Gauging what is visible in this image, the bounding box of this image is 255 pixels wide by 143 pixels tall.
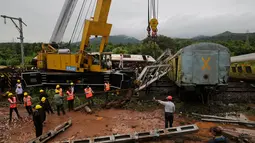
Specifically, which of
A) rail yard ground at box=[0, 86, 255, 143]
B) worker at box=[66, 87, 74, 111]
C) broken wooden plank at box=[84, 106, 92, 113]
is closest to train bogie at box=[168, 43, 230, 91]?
rail yard ground at box=[0, 86, 255, 143]

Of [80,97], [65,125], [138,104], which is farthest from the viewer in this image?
[80,97]

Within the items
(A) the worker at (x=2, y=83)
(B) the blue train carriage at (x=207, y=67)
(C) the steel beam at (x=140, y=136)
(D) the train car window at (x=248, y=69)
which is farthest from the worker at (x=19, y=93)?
(D) the train car window at (x=248, y=69)

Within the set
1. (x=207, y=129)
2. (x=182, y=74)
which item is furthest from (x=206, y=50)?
(x=207, y=129)

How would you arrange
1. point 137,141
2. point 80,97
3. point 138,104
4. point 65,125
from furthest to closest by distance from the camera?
point 80,97 → point 138,104 → point 65,125 → point 137,141

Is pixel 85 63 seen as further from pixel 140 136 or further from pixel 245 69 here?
pixel 245 69

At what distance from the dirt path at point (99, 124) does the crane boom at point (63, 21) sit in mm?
8274

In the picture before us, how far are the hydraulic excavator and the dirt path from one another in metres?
3.66

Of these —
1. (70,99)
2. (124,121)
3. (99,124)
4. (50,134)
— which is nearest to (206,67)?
(124,121)

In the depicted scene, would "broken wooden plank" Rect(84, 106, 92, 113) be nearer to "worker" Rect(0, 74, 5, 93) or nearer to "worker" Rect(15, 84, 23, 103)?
"worker" Rect(15, 84, 23, 103)

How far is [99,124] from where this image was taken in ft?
27.4

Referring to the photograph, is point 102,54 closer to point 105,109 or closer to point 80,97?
point 80,97

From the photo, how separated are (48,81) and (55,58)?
1.71 m

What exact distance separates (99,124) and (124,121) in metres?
1.05

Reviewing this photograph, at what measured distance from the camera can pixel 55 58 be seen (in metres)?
14.7
